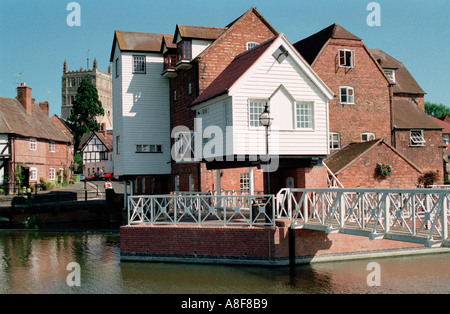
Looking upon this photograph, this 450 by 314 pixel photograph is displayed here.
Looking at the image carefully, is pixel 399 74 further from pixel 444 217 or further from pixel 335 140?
pixel 444 217

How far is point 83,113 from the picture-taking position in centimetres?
9638

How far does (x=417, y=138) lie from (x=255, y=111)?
1747 cm

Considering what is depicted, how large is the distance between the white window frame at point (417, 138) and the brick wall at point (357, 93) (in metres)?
2.41

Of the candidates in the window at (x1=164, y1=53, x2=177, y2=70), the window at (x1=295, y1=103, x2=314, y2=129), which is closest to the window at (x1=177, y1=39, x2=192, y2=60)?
the window at (x1=164, y1=53, x2=177, y2=70)

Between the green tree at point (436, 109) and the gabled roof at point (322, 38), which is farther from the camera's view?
the green tree at point (436, 109)

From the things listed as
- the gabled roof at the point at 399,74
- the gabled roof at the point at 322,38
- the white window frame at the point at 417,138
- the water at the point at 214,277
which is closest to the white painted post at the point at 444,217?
the water at the point at 214,277

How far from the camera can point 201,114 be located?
2564 cm

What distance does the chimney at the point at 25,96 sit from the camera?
55156mm

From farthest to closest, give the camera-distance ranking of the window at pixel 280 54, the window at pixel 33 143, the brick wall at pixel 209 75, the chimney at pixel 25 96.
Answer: the chimney at pixel 25 96 < the window at pixel 33 143 < the brick wall at pixel 209 75 < the window at pixel 280 54

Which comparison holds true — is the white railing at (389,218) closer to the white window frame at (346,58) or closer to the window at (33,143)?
the white window frame at (346,58)

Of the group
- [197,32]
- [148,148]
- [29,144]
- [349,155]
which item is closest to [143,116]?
[148,148]

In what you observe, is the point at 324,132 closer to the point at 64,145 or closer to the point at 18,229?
the point at 18,229

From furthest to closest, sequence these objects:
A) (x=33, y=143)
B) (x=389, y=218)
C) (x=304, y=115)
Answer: (x=33, y=143), (x=304, y=115), (x=389, y=218)

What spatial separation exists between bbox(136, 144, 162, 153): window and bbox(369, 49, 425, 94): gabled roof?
16.9m
